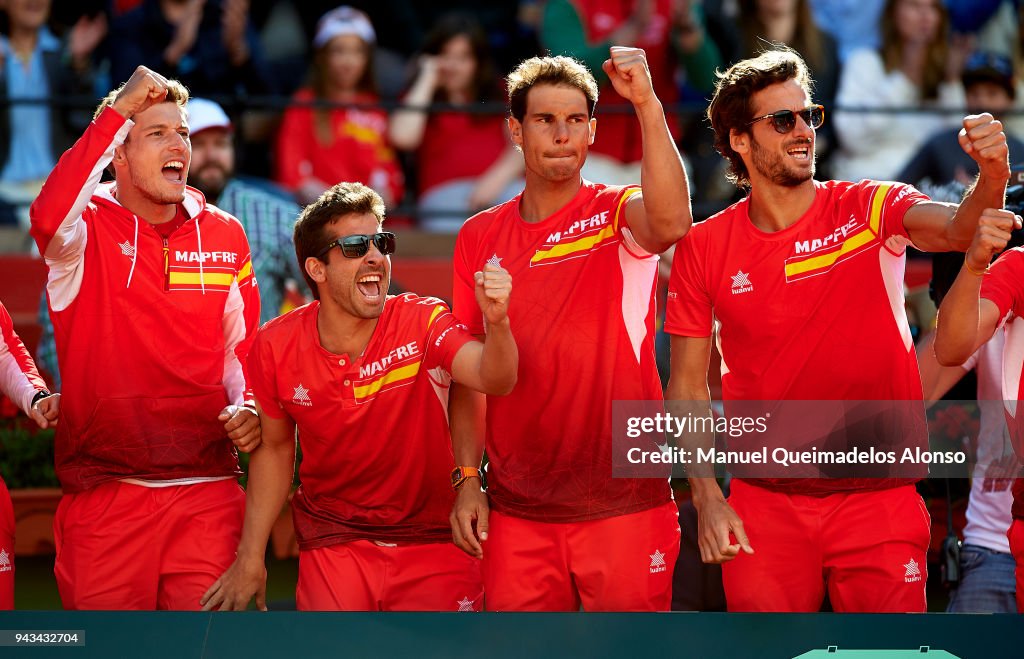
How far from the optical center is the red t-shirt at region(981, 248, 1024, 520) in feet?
14.8

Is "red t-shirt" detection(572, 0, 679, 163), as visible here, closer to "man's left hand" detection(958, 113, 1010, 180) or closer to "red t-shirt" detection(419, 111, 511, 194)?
"red t-shirt" detection(419, 111, 511, 194)

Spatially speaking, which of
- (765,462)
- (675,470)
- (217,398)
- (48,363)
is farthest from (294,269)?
(765,462)

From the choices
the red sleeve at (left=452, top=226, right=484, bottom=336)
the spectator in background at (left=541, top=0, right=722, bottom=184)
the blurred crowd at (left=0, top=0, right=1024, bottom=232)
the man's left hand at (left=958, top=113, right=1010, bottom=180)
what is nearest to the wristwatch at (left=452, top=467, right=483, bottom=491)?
the red sleeve at (left=452, top=226, right=484, bottom=336)

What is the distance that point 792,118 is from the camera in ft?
14.8

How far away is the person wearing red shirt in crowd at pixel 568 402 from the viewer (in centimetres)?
449

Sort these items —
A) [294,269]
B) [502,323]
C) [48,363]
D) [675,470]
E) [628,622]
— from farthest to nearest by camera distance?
[294,269] → [48,363] → [675,470] → [502,323] → [628,622]

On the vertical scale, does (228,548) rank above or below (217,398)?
below

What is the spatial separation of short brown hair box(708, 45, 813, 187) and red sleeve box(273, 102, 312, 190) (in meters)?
3.87

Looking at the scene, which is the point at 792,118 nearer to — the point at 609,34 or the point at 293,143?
the point at 609,34

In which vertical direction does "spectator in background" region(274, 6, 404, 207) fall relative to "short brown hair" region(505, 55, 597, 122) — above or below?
above

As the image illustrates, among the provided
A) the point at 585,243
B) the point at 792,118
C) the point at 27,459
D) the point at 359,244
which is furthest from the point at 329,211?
the point at 27,459

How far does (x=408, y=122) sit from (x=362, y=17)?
648mm

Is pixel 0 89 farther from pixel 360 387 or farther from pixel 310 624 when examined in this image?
pixel 310 624

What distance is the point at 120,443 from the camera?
497 centimetres
